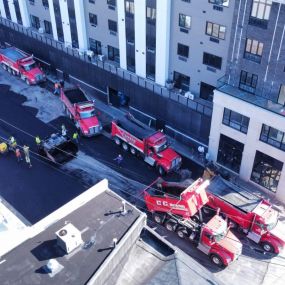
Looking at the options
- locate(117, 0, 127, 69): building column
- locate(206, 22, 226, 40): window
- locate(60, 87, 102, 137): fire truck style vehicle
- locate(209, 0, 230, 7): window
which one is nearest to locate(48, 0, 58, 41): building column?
locate(117, 0, 127, 69): building column

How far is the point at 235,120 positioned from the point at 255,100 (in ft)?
9.18

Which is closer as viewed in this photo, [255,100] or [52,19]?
[255,100]

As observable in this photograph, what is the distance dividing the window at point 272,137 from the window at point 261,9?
902cm

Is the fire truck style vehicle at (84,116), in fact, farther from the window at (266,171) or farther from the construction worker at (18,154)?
the window at (266,171)

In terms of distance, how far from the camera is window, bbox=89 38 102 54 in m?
46.7

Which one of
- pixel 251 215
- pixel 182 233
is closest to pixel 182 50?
pixel 251 215

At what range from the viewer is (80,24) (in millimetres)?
46156

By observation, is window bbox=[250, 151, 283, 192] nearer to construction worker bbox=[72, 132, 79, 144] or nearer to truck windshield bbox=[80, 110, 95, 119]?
truck windshield bbox=[80, 110, 95, 119]

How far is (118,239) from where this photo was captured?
2188cm

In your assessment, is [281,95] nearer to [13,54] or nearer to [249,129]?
[249,129]

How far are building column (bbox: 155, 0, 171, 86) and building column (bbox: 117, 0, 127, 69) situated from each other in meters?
4.88

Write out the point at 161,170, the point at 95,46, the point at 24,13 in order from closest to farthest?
the point at 161,170 < the point at 95,46 < the point at 24,13

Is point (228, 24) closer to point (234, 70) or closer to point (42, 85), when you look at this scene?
point (234, 70)

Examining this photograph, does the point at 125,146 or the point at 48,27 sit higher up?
the point at 48,27
